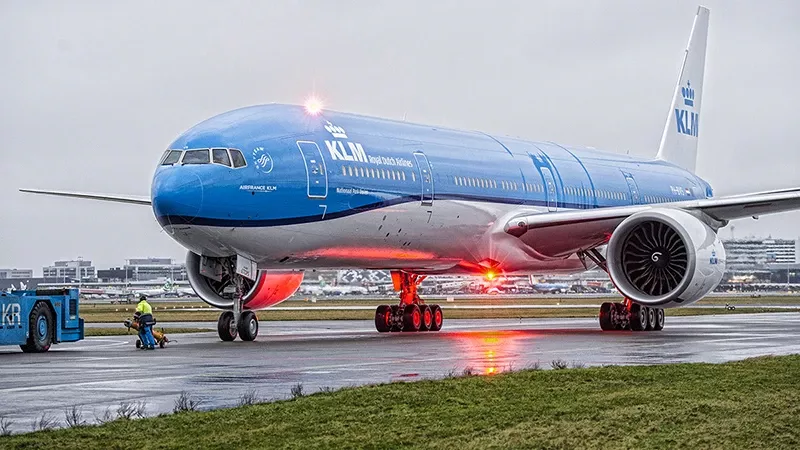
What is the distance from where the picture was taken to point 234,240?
25391 mm

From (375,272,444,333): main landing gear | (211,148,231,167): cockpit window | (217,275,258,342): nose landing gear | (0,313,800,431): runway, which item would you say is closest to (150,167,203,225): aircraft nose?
(211,148,231,167): cockpit window

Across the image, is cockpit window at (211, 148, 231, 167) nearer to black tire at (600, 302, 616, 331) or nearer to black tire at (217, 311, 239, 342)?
black tire at (217, 311, 239, 342)

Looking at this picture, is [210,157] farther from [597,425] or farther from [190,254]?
[597,425]

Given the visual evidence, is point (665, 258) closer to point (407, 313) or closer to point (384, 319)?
point (407, 313)

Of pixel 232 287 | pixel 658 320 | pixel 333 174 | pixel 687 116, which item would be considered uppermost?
pixel 687 116

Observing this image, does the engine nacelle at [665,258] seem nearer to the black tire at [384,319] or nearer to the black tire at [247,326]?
the black tire at [384,319]

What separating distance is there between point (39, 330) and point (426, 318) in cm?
1104

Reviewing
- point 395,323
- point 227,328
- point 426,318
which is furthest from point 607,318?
point 227,328

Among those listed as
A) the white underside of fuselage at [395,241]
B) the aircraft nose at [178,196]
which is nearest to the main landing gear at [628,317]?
the white underside of fuselage at [395,241]

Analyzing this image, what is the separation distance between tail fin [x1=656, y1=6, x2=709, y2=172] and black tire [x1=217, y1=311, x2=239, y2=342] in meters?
21.5

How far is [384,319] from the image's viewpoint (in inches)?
1298

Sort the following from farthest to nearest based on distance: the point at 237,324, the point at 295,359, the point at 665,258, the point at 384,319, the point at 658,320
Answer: the point at 658,320 → the point at 384,319 → the point at 665,258 → the point at 237,324 → the point at 295,359

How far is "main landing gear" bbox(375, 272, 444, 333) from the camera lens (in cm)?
3291

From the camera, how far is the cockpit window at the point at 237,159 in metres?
25.1
